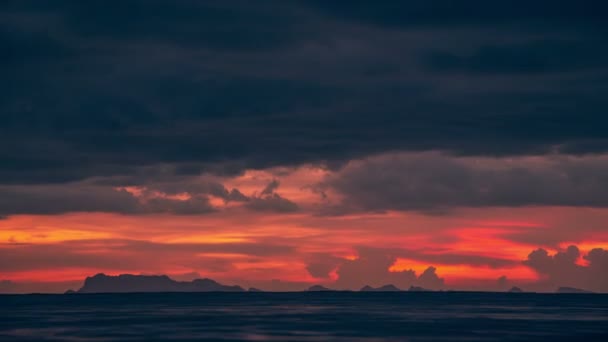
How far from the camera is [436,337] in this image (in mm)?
92750

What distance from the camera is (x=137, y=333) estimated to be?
9831 centimetres

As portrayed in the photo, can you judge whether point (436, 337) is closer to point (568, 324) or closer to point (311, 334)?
point (311, 334)

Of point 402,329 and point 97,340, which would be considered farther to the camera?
point 402,329

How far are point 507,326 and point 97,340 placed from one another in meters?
55.9

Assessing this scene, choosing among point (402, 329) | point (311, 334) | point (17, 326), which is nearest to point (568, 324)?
point (402, 329)

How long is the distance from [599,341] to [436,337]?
16835mm

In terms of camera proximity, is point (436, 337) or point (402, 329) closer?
point (436, 337)

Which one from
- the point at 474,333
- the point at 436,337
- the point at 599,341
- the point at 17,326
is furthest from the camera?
the point at 17,326

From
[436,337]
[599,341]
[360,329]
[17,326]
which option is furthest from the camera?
[17,326]

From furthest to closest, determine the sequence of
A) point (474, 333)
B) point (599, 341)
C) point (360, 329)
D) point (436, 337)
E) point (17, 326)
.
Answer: point (17, 326)
point (360, 329)
point (474, 333)
point (436, 337)
point (599, 341)

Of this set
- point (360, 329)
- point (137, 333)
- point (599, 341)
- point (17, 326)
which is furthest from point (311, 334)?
point (17, 326)

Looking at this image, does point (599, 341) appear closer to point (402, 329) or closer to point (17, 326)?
point (402, 329)

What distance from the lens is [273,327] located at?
366ft

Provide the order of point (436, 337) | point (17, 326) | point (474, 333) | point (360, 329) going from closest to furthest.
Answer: point (436, 337) < point (474, 333) < point (360, 329) < point (17, 326)
